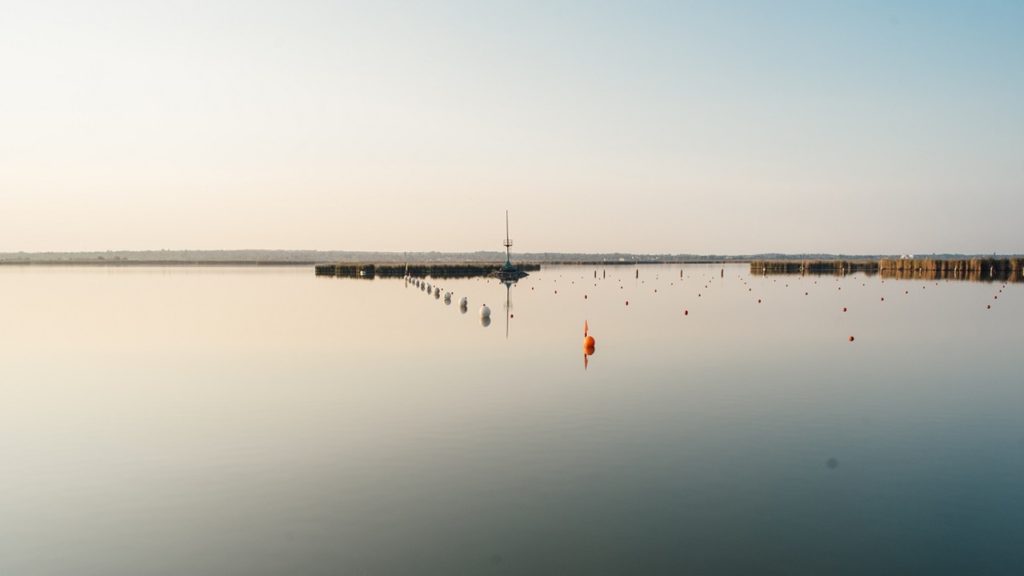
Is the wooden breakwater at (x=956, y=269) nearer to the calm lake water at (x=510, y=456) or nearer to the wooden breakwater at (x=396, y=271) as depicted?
the wooden breakwater at (x=396, y=271)

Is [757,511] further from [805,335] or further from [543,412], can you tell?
[805,335]

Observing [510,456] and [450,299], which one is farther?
[450,299]

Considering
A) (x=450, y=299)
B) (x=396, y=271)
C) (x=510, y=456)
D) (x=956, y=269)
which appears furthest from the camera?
(x=396, y=271)

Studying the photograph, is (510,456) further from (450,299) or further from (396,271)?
(396,271)

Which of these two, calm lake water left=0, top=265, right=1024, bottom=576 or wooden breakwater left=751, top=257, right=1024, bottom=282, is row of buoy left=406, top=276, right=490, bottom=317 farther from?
wooden breakwater left=751, top=257, right=1024, bottom=282

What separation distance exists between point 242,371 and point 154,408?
7.22 metres

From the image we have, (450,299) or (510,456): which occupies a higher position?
(450,299)

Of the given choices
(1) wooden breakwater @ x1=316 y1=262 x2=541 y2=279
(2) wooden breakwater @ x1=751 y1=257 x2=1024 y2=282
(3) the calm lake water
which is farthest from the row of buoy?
(2) wooden breakwater @ x1=751 y1=257 x2=1024 y2=282

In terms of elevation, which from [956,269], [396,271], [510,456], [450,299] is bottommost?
[510,456]

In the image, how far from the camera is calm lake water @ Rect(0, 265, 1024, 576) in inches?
481

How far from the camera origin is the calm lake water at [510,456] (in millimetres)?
12227

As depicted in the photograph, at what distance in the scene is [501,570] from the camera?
11.4 m

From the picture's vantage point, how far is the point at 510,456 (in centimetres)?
1775

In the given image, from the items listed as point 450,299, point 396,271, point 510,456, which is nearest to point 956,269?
point 396,271
